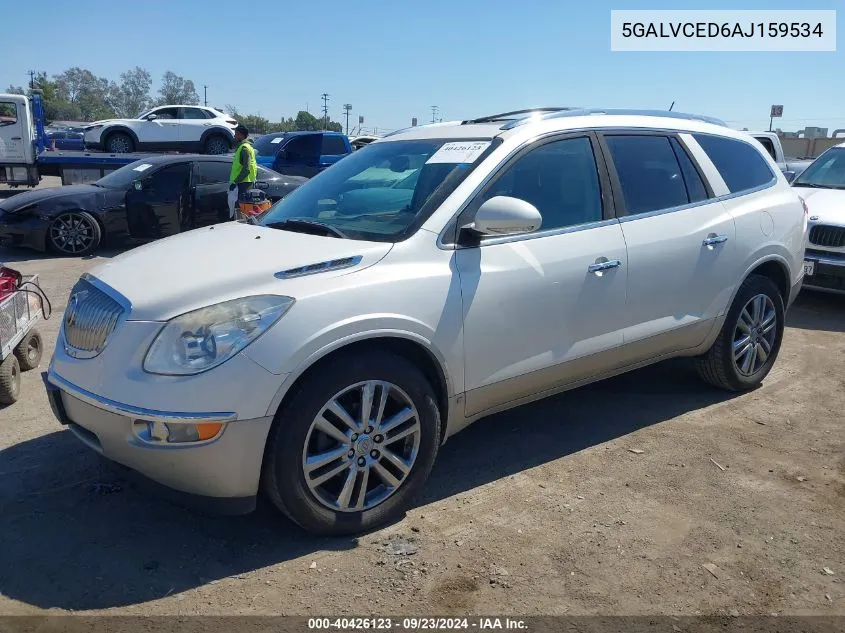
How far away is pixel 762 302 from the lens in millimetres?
4914

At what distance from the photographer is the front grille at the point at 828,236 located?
289 inches

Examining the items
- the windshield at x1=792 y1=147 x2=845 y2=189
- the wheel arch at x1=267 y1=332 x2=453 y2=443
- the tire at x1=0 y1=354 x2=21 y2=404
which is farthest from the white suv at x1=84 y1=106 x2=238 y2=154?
the wheel arch at x1=267 y1=332 x2=453 y2=443

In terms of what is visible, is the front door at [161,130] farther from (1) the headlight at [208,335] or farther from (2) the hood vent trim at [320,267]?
(1) the headlight at [208,335]

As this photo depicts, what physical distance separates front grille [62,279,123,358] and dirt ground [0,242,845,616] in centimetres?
82

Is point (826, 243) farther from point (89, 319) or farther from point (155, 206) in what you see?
point (155, 206)

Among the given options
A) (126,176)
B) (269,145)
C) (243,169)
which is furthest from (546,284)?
(269,145)

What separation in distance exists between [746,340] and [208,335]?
12.2 feet

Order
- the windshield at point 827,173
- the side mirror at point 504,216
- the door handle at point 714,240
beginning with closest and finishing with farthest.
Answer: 1. the side mirror at point 504,216
2. the door handle at point 714,240
3. the windshield at point 827,173

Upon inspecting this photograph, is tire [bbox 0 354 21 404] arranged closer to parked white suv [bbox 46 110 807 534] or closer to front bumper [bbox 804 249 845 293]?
parked white suv [bbox 46 110 807 534]

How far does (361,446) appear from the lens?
311cm

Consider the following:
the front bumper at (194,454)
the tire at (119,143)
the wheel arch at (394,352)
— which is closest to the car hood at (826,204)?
the wheel arch at (394,352)

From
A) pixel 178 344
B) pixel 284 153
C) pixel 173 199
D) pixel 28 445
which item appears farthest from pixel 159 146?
pixel 178 344

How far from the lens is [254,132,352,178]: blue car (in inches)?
640

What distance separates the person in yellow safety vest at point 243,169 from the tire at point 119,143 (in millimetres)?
12441
